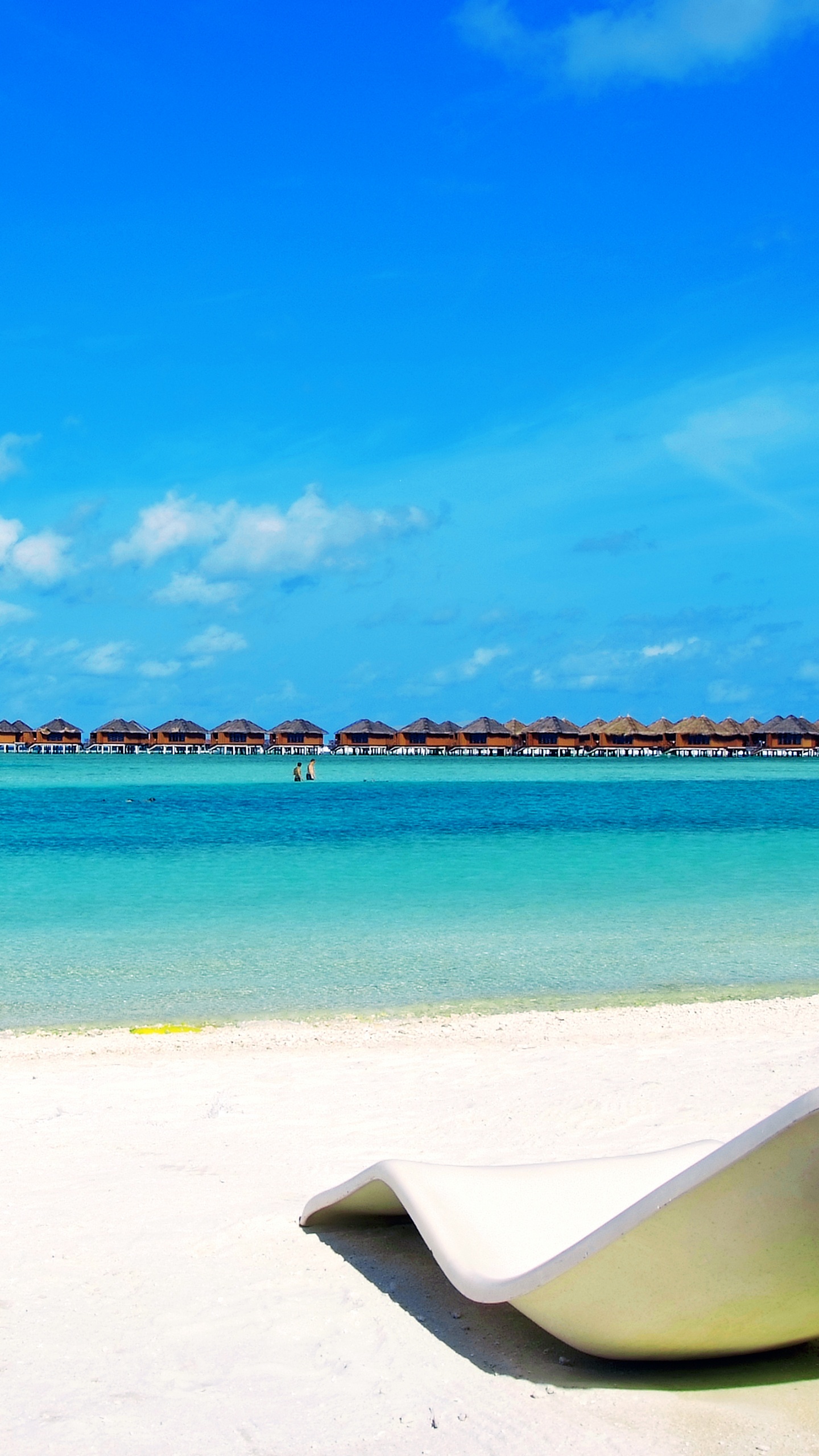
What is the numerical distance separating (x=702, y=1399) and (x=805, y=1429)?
22 centimetres

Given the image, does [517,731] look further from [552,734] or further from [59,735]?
[59,735]

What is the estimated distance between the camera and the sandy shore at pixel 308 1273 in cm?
235

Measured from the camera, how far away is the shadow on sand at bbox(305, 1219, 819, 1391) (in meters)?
2.54

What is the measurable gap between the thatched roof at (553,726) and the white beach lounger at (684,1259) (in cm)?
8134

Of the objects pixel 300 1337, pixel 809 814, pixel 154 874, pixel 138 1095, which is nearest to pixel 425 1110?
pixel 138 1095

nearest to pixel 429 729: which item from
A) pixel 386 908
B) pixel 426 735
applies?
pixel 426 735

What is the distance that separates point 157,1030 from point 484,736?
7955 centimetres

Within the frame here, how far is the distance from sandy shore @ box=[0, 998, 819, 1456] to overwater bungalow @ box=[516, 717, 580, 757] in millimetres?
78027

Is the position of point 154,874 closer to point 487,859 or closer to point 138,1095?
point 487,859

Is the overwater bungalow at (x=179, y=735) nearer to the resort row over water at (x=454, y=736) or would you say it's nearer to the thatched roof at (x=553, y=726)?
the resort row over water at (x=454, y=736)

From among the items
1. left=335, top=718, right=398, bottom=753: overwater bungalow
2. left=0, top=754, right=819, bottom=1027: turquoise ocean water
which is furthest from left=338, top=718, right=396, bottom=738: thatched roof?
left=0, top=754, right=819, bottom=1027: turquoise ocean water

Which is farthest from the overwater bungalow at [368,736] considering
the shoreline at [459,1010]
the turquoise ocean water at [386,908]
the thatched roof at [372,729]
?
the shoreline at [459,1010]

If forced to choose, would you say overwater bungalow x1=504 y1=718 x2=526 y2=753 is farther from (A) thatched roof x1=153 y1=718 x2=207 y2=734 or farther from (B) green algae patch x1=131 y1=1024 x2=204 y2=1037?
(B) green algae patch x1=131 y1=1024 x2=204 y2=1037

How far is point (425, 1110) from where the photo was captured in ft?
16.3
